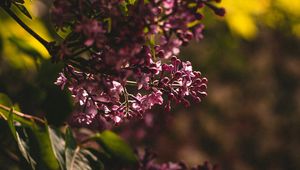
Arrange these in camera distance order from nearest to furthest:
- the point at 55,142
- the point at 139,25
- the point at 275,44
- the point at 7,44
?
the point at 139,25 < the point at 55,142 < the point at 7,44 < the point at 275,44

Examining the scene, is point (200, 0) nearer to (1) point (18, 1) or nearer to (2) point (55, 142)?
(1) point (18, 1)

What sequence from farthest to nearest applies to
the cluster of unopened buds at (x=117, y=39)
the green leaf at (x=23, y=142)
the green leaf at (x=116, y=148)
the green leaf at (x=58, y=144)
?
the green leaf at (x=116, y=148) < the green leaf at (x=58, y=144) < the green leaf at (x=23, y=142) < the cluster of unopened buds at (x=117, y=39)

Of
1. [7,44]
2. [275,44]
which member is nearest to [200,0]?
[7,44]

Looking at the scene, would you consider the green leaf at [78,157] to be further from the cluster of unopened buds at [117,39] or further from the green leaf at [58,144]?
the cluster of unopened buds at [117,39]

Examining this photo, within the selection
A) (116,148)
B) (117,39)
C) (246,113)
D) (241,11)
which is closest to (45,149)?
(116,148)

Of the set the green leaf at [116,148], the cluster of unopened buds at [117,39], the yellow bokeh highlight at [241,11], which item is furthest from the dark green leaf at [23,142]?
the yellow bokeh highlight at [241,11]
